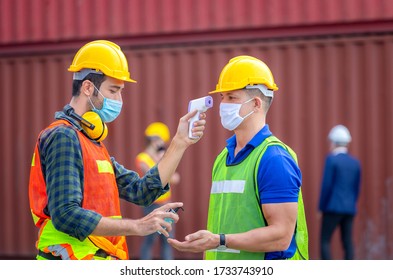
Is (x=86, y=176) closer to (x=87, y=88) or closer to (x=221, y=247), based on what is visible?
(x=87, y=88)

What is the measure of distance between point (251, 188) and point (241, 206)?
100mm

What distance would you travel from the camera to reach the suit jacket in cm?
894

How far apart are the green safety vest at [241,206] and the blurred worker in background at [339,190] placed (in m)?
4.96

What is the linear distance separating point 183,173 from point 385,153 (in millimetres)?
2530

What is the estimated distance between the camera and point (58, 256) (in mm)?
3844

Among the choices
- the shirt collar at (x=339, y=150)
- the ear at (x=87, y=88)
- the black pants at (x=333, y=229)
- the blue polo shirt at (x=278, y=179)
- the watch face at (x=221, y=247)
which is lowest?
the black pants at (x=333, y=229)

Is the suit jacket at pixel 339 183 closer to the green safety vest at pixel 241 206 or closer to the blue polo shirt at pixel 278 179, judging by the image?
the green safety vest at pixel 241 206

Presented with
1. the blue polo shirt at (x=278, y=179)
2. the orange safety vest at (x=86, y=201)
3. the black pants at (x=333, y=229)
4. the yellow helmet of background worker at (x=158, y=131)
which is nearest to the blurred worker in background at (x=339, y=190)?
the black pants at (x=333, y=229)

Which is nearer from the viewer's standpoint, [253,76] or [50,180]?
[50,180]

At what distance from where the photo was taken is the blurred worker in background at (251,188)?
12.5ft

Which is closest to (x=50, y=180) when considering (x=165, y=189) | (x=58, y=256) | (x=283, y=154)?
(x=58, y=256)

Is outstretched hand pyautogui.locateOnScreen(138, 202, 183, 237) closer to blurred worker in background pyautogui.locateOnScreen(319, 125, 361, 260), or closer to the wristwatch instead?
the wristwatch

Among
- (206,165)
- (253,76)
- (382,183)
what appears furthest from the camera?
(206,165)

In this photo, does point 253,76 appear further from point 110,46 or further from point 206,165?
point 206,165
